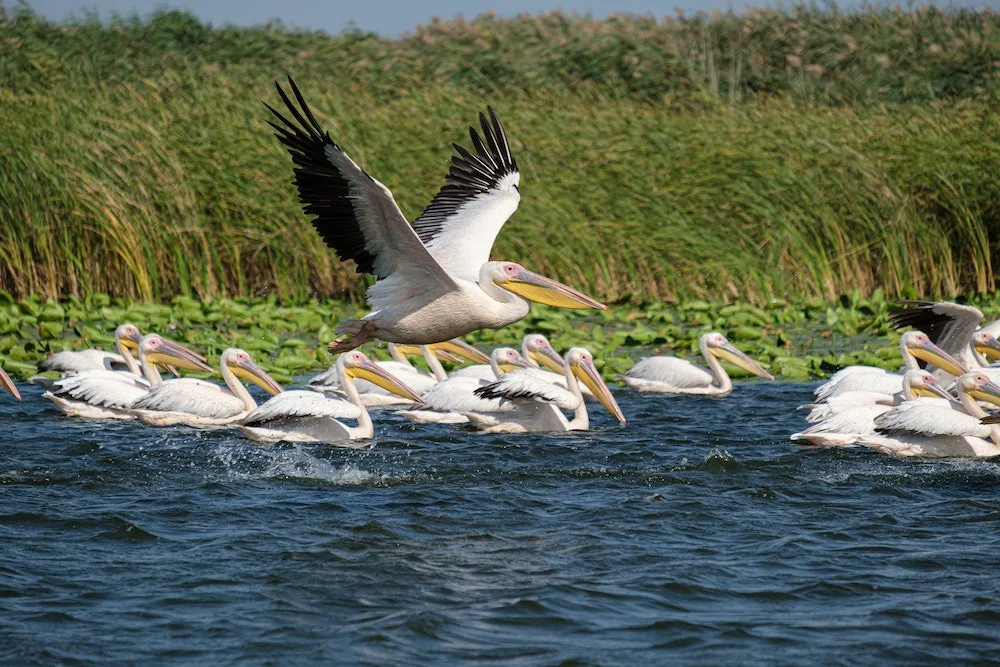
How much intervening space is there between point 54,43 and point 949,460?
52.1 feet

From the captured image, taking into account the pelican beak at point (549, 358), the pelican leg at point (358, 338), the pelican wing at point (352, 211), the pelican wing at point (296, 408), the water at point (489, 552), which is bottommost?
the water at point (489, 552)

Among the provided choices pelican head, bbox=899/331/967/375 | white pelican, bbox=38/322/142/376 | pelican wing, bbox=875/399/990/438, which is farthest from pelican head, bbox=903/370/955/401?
white pelican, bbox=38/322/142/376

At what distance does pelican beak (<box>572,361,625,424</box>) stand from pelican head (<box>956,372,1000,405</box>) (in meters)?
1.91

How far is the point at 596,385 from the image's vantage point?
7.98 meters

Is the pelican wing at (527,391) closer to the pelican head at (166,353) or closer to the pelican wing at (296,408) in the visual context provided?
the pelican wing at (296,408)

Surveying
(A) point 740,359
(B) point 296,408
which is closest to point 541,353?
(A) point 740,359

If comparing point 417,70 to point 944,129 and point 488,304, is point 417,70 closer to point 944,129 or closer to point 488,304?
point 944,129

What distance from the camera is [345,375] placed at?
7.86m

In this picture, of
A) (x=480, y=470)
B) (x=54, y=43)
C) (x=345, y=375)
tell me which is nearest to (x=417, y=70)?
(x=54, y=43)

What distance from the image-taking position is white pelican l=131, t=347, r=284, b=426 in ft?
25.1

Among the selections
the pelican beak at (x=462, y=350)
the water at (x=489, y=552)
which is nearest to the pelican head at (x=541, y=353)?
the pelican beak at (x=462, y=350)

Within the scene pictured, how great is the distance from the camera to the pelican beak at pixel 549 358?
8.75m

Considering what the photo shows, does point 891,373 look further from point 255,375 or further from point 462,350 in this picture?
point 255,375

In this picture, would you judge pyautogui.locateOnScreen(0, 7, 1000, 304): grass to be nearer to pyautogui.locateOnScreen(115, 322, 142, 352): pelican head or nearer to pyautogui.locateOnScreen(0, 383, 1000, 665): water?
pyautogui.locateOnScreen(115, 322, 142, 352): pelican head
